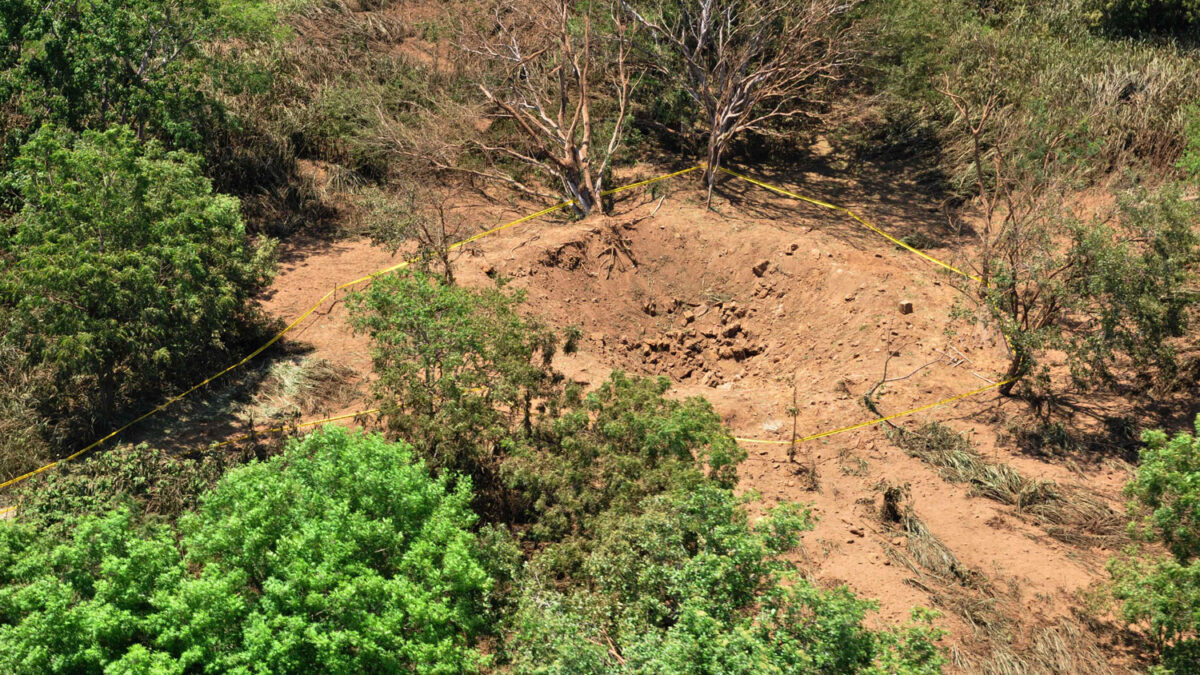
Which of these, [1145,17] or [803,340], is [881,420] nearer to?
[803,340]

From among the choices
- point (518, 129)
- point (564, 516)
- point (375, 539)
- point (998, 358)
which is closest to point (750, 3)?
point (518, 129)

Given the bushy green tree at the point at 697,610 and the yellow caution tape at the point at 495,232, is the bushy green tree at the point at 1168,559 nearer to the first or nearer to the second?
the bushy green tree at the point at 697,610

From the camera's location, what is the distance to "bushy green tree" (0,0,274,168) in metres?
12.7

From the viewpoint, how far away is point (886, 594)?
929 cm

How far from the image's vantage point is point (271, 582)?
771 cm

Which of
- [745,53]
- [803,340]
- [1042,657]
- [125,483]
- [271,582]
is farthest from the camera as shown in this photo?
[745,53]

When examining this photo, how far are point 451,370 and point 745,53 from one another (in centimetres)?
777

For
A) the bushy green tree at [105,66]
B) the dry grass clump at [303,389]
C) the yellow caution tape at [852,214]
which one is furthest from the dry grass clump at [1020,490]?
the bushy green tree at [105,66]

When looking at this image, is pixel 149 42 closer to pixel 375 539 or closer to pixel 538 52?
pixel 538 52

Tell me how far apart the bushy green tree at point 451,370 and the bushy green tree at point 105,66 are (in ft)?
16.5

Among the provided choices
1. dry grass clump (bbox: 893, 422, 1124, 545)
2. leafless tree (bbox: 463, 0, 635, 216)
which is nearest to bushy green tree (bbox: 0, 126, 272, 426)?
leafless tree (bbox: 463, 0, 635, 216)

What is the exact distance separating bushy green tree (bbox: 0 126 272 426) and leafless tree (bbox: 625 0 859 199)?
7452 millimetres

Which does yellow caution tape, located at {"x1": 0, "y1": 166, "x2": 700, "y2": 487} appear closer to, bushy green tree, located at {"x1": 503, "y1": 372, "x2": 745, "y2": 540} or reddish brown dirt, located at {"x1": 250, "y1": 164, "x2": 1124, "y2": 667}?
reddish brown dirt, located at {"x1": 250, "y1": 164, "x2": 1124, "y2": 667}

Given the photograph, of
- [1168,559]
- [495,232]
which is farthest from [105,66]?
[1168,559]
